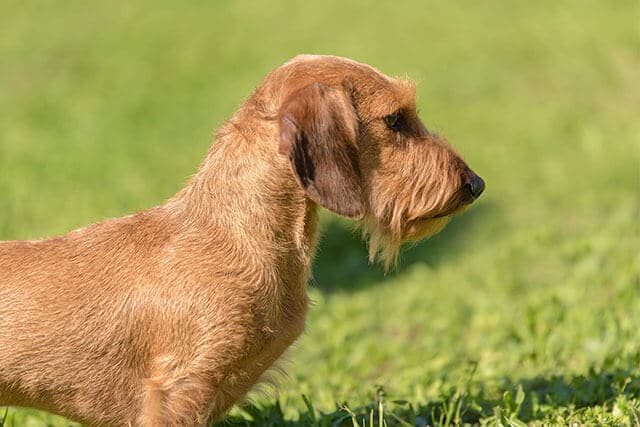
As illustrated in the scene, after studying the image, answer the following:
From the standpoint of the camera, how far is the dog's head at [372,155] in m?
4.38

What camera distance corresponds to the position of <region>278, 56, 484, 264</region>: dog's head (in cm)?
438

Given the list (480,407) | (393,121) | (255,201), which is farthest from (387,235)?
(480,407)

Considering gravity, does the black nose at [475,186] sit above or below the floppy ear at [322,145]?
below

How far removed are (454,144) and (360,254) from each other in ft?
12.3

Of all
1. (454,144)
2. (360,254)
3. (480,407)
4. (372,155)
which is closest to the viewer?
(372,155)

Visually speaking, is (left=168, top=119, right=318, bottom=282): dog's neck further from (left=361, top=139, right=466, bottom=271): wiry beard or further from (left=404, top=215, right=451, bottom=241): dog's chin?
(left=404, top=215, right=451, bottom=241): dog's chin

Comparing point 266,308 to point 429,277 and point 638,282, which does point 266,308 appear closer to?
point 638,282

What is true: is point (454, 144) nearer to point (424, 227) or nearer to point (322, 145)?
point (424, 227)

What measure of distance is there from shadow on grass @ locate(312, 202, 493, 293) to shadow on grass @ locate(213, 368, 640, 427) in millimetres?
4368

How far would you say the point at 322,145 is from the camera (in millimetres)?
4371

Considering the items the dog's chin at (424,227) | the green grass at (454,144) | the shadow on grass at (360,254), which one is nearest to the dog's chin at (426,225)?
the dog's chin at (424,227)

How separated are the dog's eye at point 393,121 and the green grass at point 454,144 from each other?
1212mm

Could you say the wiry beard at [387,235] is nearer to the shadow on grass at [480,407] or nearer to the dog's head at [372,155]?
the dog's head at [372,155]

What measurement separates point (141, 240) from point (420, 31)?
1555 cm
